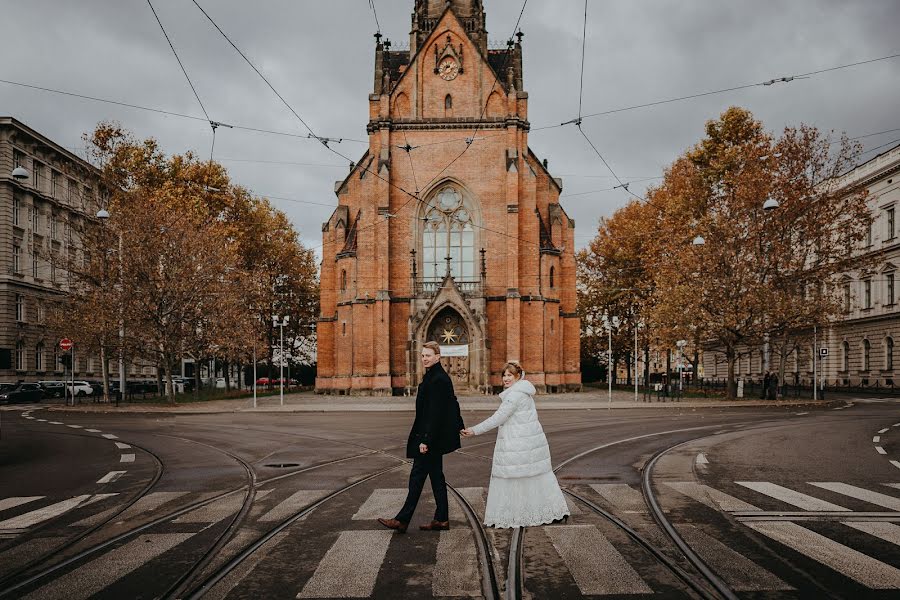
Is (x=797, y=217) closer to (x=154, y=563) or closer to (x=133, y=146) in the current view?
(x=133, y=146)

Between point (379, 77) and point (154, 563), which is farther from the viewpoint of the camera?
point (379, 77)

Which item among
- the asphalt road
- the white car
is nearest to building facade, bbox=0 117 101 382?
the white car

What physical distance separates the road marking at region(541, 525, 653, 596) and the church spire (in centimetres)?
4174

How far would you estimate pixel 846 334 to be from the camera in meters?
51.5

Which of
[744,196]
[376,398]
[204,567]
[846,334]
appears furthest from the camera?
[846,334]

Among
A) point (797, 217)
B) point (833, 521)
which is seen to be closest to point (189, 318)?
point (797, 217)

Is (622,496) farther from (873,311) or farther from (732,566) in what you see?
(873,311)

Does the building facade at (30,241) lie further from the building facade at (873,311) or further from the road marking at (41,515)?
the building facade at (873,311)

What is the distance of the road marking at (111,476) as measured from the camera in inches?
444

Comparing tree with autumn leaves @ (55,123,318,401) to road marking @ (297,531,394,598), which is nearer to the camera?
road marking @ (297,531,394,598)

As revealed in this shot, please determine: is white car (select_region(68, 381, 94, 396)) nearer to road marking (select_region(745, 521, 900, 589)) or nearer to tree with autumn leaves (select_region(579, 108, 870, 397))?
tree with autumn leaves (select_region(579, 108, 870, 397))

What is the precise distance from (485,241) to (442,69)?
972cm

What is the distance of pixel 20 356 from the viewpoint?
49500mm

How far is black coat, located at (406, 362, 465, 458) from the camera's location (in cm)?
743
